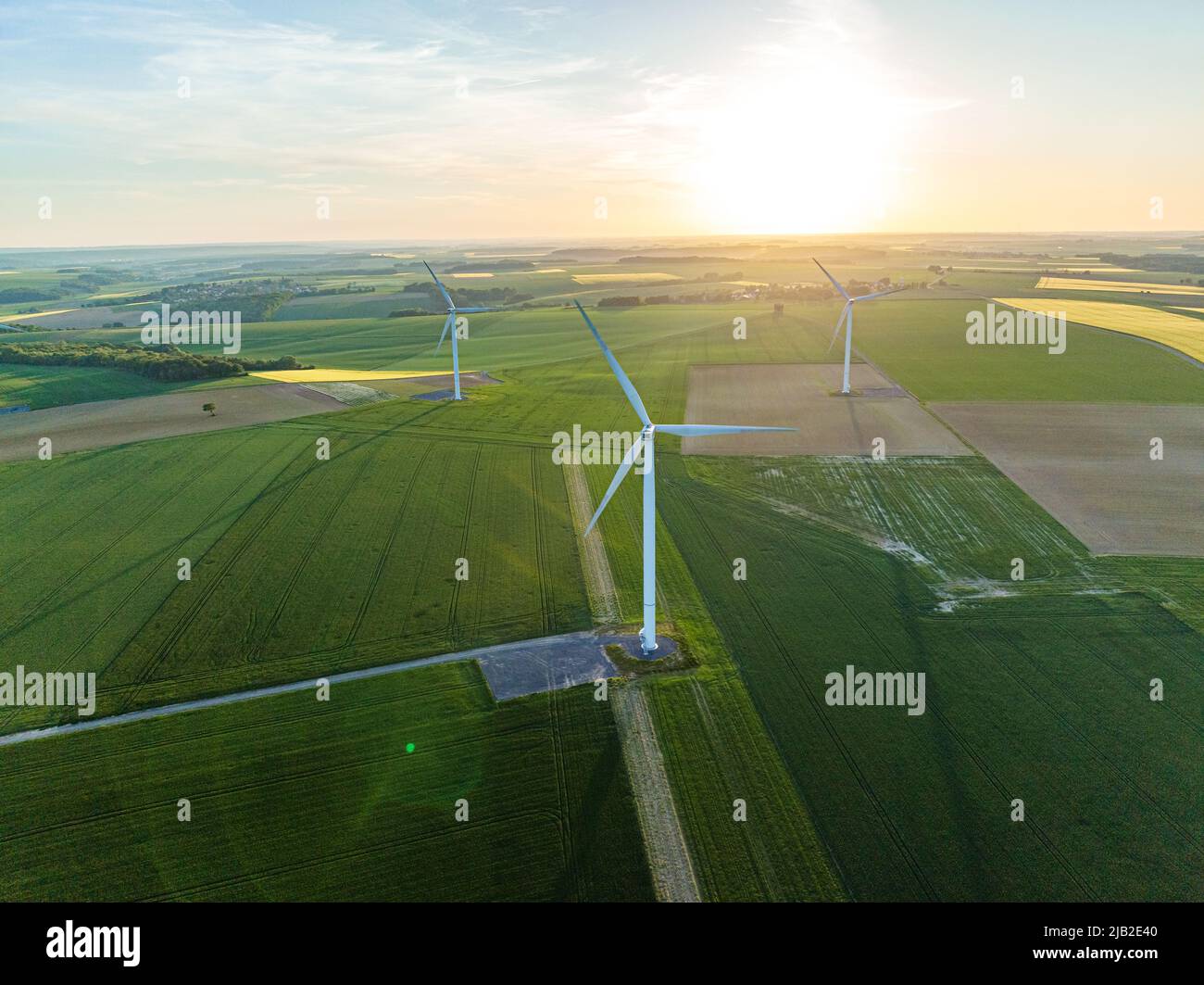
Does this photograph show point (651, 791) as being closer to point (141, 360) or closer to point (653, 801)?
point (653, 801)

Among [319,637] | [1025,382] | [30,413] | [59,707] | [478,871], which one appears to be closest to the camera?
[478,871]

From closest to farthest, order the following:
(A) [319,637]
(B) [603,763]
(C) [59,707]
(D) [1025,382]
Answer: (B) [603,763], (C) [59,707], (A) [319,637], (D) [1025,382]

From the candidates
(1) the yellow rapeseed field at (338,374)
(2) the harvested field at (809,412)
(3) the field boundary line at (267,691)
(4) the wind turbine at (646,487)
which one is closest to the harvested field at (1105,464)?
(2) the harvested field at (809,412)

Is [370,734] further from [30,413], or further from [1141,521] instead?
[30,413]

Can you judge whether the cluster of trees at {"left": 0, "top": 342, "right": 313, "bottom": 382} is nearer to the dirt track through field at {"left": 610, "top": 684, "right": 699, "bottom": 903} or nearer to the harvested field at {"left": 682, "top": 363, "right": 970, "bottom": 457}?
the harvested field at {"left": 682, "top": 363, "right": 970, "bottom": 457}

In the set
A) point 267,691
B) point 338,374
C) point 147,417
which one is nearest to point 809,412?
point 338,374

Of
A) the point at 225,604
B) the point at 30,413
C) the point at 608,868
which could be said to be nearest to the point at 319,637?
the point at 225,604

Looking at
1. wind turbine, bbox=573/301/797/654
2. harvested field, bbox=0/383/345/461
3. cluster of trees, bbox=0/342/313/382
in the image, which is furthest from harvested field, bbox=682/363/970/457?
cluster of trees, bbox=0/342/313/382
